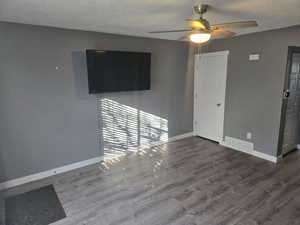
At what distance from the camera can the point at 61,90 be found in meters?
3.00

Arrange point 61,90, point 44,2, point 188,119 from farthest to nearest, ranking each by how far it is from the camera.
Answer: point 188,119, point 61,90, point 44,2

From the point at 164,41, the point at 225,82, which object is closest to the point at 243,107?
the point at 225,82

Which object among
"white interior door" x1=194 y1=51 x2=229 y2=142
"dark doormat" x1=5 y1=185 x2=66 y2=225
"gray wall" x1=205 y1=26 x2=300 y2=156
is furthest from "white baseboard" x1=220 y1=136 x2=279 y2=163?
"dark doormat" x1=5 y1=185 x2=66 y2=225

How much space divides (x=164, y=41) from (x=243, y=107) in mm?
2067

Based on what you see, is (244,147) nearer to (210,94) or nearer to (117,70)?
(210,94)

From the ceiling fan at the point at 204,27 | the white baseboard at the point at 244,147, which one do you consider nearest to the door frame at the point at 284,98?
the white baseboard at the point at 244,147

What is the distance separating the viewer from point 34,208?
2.33 m

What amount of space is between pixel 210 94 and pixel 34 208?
3769 millimetres

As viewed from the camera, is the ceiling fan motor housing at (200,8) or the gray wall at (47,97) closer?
the ceiling fan motor housing at (200,8)

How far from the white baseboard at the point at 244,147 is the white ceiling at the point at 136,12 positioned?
85.2 inches

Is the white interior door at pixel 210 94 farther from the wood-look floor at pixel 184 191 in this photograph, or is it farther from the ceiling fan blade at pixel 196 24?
the ceiling fan blade at pixel 196 24

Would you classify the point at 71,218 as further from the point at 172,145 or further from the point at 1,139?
the point at 172,145

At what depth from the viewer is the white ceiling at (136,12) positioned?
196cm

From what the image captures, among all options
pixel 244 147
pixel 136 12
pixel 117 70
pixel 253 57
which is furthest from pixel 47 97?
pixel 244 147
